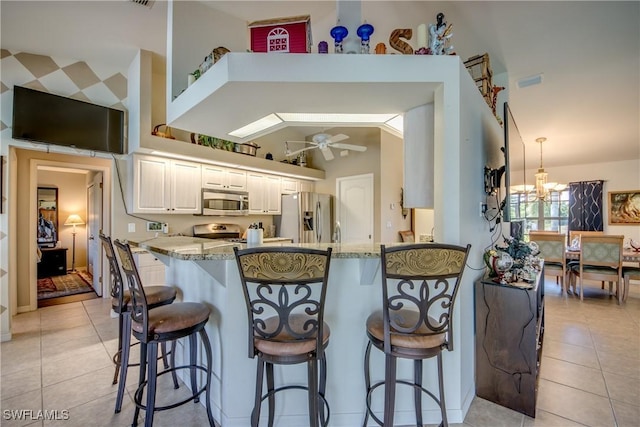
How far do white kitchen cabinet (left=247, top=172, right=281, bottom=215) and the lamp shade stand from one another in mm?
4361

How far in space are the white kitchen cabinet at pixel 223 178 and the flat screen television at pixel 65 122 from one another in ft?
3.68

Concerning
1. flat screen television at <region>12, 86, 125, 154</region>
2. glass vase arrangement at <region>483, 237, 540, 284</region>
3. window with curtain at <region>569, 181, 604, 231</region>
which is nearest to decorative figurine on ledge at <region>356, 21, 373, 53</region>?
glass vase arrangement at <region>483, 237, 540, 284</region>

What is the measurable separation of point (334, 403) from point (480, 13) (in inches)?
133

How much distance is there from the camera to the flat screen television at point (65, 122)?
3.17m

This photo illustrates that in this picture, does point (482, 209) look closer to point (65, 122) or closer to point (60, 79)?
point (65, 122)

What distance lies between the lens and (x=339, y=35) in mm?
1792

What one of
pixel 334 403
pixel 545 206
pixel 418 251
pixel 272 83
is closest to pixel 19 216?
pixel 272 83

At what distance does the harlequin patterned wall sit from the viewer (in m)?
3.17

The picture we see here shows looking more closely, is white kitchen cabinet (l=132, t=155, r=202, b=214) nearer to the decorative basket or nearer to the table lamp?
the decorative basket

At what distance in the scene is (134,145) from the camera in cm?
368

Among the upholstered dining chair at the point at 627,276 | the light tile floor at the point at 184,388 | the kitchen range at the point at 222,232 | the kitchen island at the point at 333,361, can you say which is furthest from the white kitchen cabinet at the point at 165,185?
the upholstered dining chair at the point at 627,276

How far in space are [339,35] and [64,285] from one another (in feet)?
20.4

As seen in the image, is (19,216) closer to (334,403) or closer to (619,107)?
(334,403)

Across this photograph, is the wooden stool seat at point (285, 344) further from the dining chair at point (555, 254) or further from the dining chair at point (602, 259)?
the dining chair at point (602, 259)
